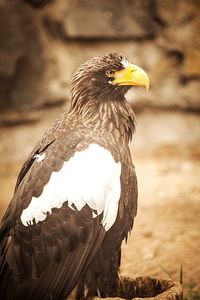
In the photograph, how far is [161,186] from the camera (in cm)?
520

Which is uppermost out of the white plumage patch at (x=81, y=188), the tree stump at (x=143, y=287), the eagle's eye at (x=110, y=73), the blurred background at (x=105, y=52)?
the blurred background at (x=105, y=52)

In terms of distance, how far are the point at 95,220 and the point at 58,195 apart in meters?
0.21

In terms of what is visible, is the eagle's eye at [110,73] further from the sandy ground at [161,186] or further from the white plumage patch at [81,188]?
the sandy ground at [161,186]

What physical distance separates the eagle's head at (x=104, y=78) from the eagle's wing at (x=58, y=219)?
1.02ft

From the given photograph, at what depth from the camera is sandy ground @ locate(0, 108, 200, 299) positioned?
4129mm

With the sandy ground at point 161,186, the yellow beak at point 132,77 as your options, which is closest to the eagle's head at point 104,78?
the yellow beak at point 132,77

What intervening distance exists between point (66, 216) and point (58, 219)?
0.04 m

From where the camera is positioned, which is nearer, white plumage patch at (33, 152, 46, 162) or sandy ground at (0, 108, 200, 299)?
white plumage patch at (33, 152, 46, 162)

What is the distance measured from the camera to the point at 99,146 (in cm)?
287

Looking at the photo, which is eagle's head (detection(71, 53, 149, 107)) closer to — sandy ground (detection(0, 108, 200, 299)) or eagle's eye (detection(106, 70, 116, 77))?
eagle's eye (detection(106, 70, 116, 77))

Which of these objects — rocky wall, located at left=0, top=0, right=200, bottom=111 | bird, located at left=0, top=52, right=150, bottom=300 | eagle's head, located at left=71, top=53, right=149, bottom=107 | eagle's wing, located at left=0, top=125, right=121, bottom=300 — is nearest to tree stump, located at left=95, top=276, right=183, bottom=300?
bird, located at left=0, top=52, right=150, bottom=300

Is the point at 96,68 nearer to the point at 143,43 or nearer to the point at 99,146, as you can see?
the point at 99,146

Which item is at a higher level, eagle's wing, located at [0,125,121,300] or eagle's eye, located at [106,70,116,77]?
eagle's eye, located at [106,70,116,77]

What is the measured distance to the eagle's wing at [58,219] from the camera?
9.22 feet
